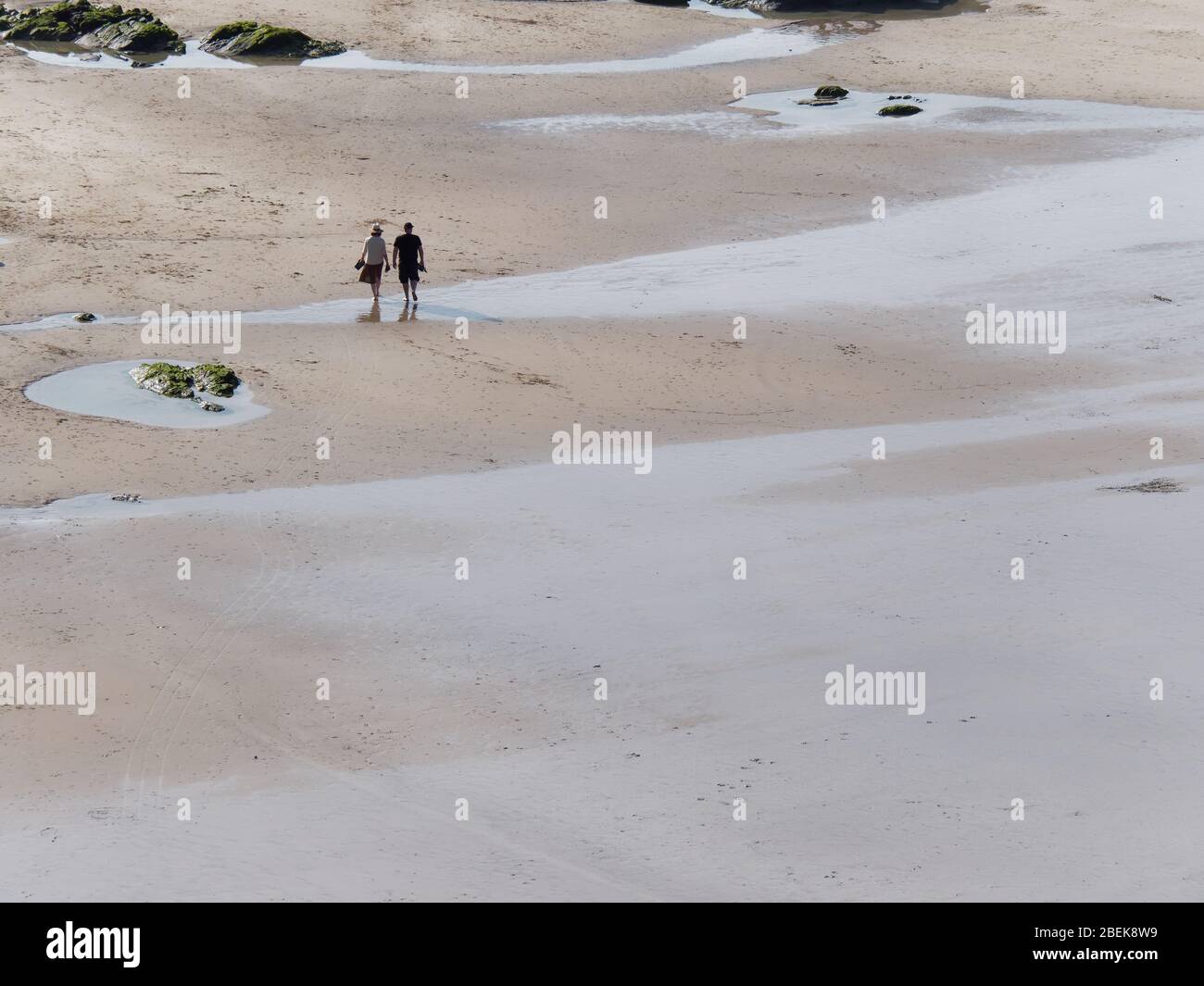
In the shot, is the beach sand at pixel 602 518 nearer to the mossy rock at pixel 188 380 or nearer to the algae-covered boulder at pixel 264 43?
the mossy rock at pixel 188 380

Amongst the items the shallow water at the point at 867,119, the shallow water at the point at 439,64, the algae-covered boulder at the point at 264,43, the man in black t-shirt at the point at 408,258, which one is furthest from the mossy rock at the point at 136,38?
the man in black t-shirt at the point at 408,258

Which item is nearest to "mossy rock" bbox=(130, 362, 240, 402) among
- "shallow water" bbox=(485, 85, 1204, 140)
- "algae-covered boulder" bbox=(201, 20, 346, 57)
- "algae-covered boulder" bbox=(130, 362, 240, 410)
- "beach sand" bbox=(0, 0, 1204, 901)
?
"algae-covered boulder" bbox=(130, 362, 240, 410)

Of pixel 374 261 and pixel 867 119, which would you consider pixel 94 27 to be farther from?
pixel 374 261

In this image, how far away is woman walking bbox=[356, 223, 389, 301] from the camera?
2167cm

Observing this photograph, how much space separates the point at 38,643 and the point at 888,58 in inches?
1174

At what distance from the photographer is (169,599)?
1429cm

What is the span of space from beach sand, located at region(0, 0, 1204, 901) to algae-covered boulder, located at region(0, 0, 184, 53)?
18.0 feet

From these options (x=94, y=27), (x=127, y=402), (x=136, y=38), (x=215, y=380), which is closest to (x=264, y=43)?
(x=136, y=38)

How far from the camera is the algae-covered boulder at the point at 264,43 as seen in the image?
36.2 metres

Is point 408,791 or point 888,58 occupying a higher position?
point 888,58
